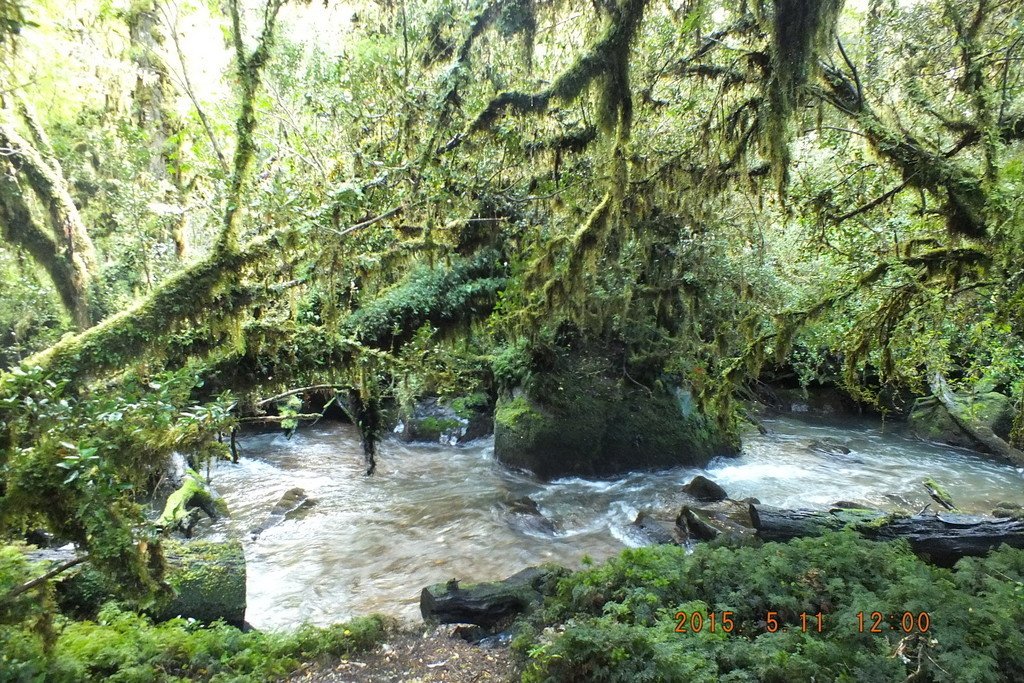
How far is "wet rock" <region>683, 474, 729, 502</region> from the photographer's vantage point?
10.5 m

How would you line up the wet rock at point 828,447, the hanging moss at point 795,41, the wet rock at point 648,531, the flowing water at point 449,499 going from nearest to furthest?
the hanging moss at point 795,41
the flowing water at point 449,499
the wet rock at point 648,531
the wet rock at point 828,447

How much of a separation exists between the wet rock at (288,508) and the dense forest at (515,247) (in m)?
1.99

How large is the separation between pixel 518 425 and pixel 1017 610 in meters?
8.90

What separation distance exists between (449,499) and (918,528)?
7629 mm

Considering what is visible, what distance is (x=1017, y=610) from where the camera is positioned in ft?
15.0

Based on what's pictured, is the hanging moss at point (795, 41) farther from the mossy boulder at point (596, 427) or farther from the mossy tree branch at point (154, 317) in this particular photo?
the mossy boulder at point (596, 427)

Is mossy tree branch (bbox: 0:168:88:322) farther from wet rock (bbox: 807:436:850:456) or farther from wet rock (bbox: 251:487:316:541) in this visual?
wet rock (bbox: 807:436:850:456)

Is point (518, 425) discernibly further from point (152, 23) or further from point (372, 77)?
point (152, 23)

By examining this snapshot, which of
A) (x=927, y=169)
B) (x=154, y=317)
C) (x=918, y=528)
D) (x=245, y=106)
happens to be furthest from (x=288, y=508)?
(x=927, y=169)

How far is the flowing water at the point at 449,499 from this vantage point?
772 cm

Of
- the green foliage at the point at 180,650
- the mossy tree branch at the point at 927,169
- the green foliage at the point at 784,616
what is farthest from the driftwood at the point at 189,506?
the mossy tree branch at the point at 927,169

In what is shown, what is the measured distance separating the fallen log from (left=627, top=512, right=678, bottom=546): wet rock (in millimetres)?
1641
